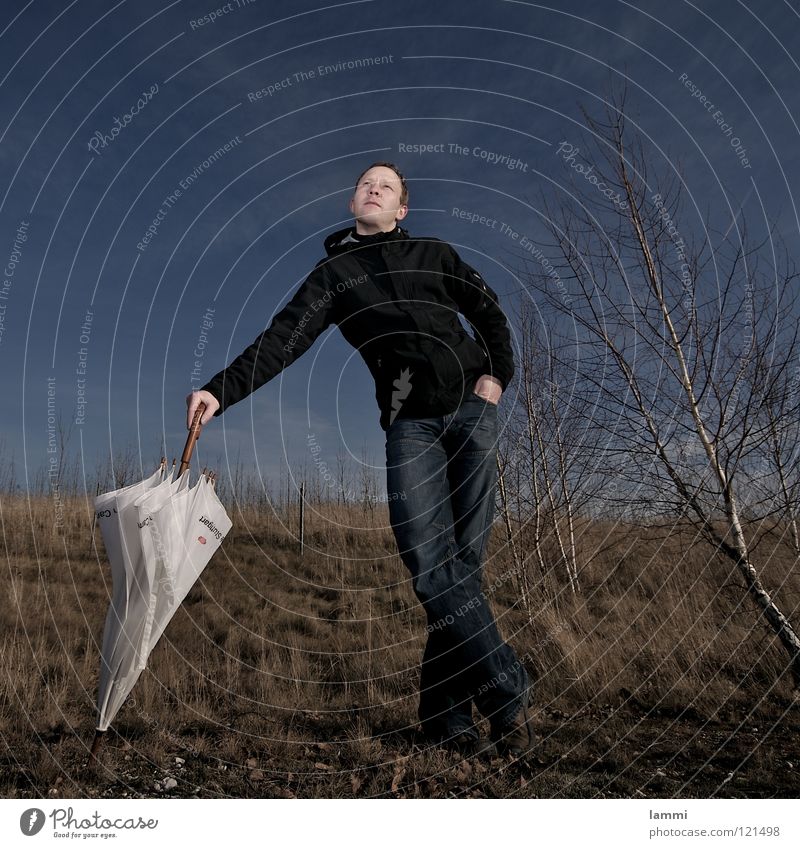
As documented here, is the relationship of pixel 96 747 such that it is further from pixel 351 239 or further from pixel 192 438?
pixel 351 239

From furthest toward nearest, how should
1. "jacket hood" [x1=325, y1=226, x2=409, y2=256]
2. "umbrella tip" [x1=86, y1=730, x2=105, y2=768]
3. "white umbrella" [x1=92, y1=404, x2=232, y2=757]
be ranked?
"jacket hood" [x1=325, y1=226, x2=409, y2=256] < "umbrella tip" [x1=86, y1=730, x2=105, y2=768] < "white umbrella" [x1=92, y1=404, x2=232, y2=757]

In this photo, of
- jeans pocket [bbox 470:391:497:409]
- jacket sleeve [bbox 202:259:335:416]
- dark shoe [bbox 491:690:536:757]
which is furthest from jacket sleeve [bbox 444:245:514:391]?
dark shoe [bbox 491:690:536:757]

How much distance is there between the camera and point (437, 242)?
379 cm

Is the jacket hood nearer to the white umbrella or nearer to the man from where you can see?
the man

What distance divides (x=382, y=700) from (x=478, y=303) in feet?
10.2

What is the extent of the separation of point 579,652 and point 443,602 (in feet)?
9.65

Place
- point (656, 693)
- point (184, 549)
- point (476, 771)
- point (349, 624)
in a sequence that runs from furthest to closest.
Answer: point (349, 624)
point (656, 693)
point (476, 771)
point (184, 549)

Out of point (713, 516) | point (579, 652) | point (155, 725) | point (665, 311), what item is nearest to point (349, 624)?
point (579, 652)

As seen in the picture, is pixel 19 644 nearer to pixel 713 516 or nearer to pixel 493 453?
Result: pixel 493 453

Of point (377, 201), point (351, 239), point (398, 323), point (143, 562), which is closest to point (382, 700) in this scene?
point (143, 562)

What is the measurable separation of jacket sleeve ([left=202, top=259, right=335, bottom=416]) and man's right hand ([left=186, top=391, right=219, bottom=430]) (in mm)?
29

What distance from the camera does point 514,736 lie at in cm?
336

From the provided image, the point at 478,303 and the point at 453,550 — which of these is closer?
the point at 453,550

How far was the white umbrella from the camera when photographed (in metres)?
2.92
